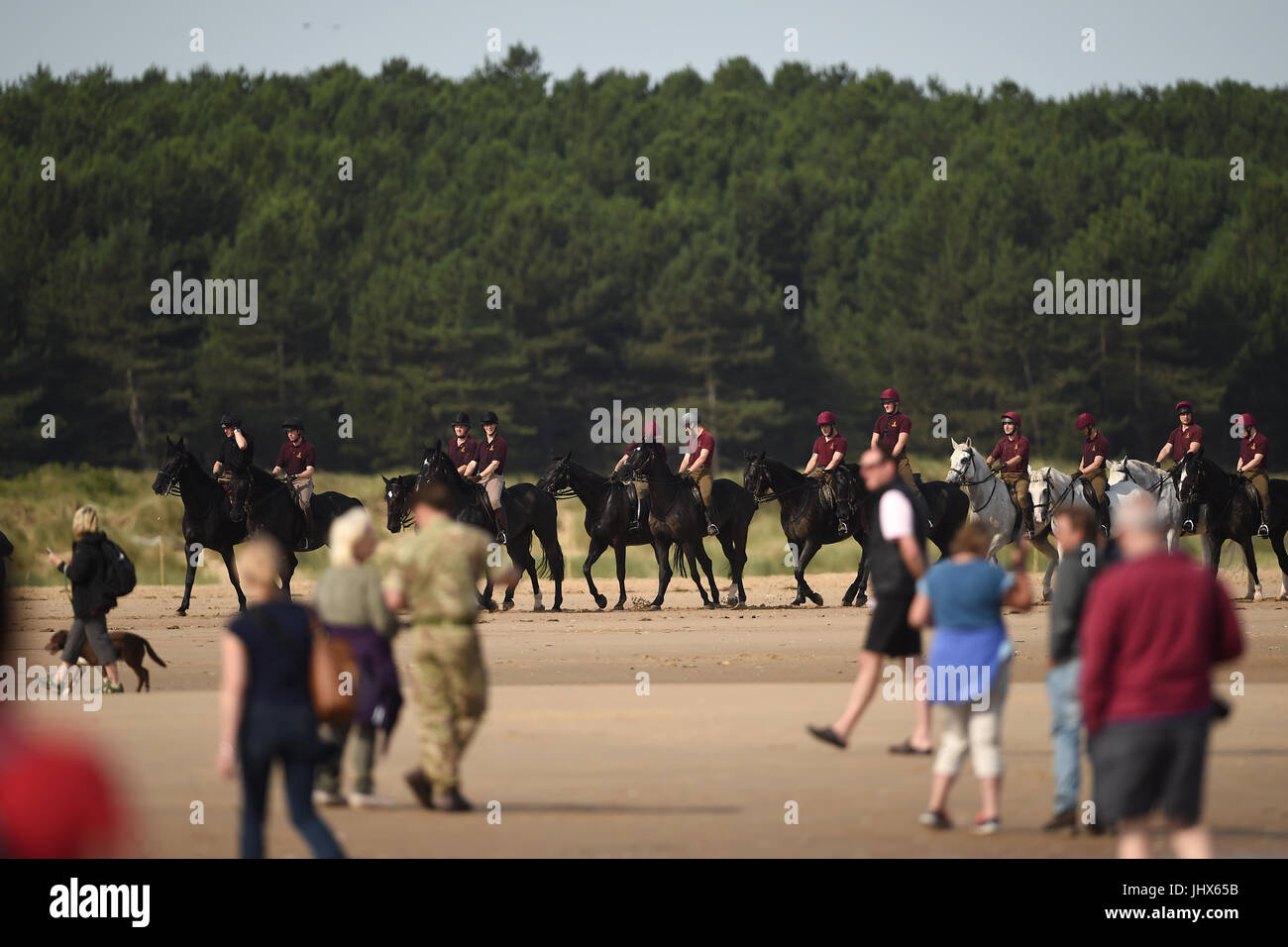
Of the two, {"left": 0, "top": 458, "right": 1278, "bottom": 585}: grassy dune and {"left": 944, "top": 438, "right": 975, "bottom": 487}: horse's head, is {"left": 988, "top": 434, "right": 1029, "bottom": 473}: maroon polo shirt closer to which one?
{"left": 944, "top": 438, "right": 975, "bottom": 487}: horse's head

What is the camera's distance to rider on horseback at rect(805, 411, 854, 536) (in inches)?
1091

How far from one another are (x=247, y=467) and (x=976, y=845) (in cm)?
1900

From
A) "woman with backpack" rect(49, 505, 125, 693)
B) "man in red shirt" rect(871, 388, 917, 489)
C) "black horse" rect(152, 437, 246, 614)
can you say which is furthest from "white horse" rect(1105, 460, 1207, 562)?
"woman with backpack" rect(49, 505, 125, 693)

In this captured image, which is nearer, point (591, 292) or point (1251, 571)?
point (1251, 571)

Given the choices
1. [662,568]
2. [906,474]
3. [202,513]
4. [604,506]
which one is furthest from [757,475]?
[202,513]

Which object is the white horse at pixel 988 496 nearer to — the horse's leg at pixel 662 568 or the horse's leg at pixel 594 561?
the horse's leg at pixel 662 568

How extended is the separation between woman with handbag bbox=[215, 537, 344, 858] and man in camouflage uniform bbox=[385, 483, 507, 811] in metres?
2.11

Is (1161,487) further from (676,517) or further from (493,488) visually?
(493,488)

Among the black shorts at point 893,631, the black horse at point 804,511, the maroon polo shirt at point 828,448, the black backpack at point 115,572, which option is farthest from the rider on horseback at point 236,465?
the black shorts at point 893,631

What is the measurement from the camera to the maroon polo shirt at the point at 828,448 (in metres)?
28.4

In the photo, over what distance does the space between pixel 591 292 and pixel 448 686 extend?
63.3 m

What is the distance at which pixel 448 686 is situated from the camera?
974cm

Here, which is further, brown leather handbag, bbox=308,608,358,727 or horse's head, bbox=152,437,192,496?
horse's head, bbox=152,437,192,496

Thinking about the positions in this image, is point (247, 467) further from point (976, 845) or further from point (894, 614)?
point (976, 845)
